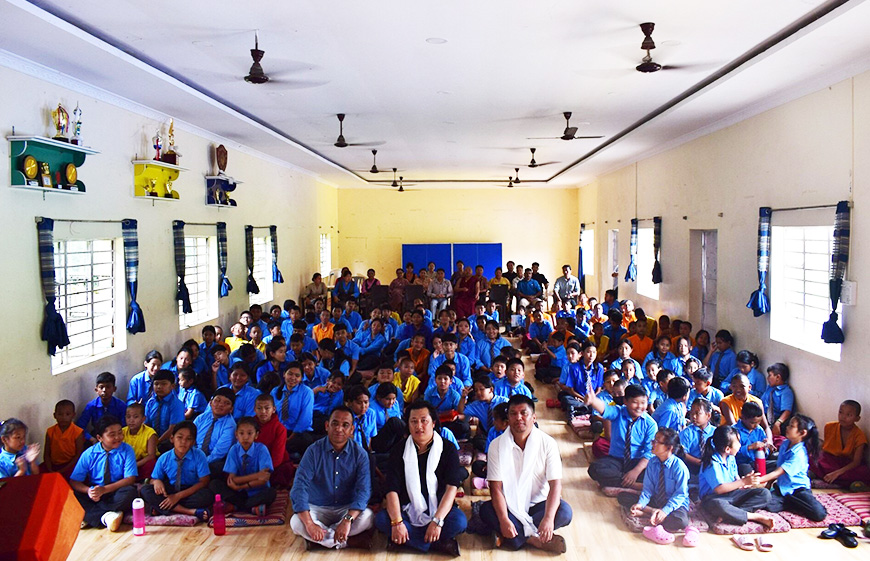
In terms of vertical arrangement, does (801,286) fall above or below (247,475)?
above

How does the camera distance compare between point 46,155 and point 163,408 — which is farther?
point 163,408

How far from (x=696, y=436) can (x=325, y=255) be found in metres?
14.6

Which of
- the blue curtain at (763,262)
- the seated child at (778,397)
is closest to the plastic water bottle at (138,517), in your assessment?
the seated child at (778,397)

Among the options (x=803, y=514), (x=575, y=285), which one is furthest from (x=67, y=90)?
(x=575, y=285)

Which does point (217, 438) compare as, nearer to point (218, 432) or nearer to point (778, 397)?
point (218, 432)

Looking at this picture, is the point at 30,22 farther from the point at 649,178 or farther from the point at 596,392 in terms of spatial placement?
the point at 649,178

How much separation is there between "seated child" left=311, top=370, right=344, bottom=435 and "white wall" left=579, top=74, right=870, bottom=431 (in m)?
4.80

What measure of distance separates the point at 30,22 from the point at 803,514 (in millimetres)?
6706

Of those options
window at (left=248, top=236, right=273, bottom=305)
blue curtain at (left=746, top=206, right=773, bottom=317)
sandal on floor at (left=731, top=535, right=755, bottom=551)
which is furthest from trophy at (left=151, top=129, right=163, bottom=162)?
sandal on floor at (left=731, top=535, right=755, bottom=551)

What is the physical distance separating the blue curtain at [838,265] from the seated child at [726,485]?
1858mm

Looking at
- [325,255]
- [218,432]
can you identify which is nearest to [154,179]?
[218,432]

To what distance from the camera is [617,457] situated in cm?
627

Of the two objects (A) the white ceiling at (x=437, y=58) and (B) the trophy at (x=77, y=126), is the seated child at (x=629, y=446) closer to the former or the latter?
(A) the white ceiling at (x=437, y=58)

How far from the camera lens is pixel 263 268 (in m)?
13.4
